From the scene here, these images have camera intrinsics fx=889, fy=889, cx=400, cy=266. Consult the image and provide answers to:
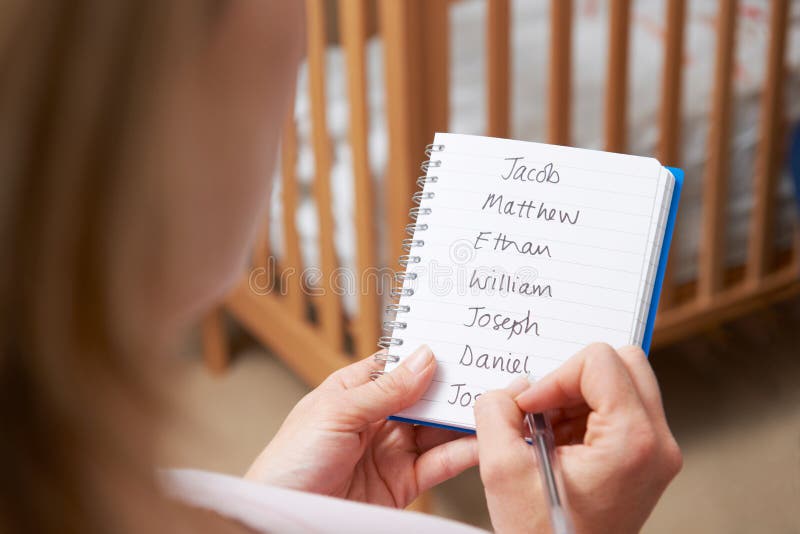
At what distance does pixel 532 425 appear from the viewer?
0.60m

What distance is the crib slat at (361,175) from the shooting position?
46.0 inches

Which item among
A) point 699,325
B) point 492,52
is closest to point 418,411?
point 492,52

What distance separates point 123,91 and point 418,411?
384 millimetres

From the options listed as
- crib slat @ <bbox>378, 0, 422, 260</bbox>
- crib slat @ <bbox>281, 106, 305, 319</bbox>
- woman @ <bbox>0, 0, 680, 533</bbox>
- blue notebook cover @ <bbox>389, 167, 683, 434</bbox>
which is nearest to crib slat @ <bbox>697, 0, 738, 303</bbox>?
crib slat @ <bbox>378, 0, 422, 260</bbox>

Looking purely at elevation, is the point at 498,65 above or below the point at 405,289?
above

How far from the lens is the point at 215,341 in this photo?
6.12 feet

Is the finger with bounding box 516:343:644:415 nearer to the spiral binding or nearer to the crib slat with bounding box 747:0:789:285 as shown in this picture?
the spiral binding

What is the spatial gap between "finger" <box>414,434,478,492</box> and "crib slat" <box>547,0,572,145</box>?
678mm

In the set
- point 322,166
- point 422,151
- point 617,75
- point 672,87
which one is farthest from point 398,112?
point 672,87

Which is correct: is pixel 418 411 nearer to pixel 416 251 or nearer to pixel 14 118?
pixel 416 251

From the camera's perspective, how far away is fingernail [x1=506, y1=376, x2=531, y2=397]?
0.60 metres

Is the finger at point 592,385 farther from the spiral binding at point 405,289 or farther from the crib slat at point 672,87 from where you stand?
the crib slat at point 672,87

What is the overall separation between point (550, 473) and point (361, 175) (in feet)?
2.50

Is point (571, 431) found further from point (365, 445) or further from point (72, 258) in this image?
point (72, 258)
